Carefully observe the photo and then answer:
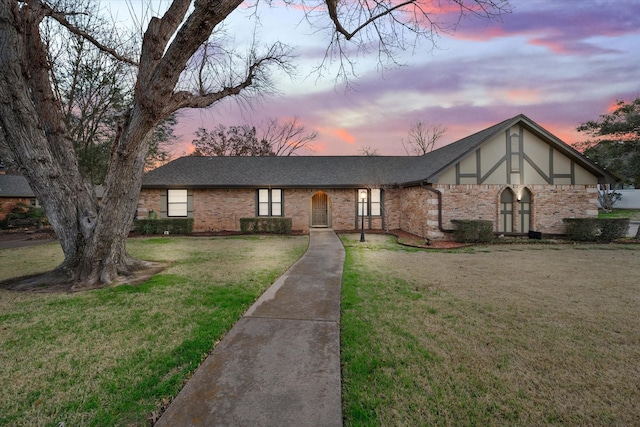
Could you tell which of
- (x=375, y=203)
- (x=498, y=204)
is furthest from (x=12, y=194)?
(x=498, y=204)

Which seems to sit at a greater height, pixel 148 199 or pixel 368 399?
pixel 148 199

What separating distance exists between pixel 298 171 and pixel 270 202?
9.56 feet

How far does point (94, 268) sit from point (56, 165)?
2.48 m

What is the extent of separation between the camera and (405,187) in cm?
1573

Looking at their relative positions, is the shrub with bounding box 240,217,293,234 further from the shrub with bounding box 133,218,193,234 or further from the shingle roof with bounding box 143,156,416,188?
the shrub with bounding box 133,218,193,234

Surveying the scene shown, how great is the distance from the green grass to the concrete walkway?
0.85ft

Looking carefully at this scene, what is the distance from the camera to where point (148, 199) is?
15805mm

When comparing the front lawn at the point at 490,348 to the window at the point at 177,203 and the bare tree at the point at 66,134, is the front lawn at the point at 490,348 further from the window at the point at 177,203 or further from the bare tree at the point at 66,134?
the window at the point at 177,203

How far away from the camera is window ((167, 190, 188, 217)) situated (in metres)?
16.0

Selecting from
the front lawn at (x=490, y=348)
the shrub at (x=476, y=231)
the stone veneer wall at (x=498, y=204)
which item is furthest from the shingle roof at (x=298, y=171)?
the front lawn at (x=490, y=348)

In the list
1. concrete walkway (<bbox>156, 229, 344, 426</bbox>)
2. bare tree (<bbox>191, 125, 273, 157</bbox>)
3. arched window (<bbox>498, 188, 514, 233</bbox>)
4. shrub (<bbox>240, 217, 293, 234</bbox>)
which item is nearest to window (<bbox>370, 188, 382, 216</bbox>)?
shrub (<bbox>240, 217, 293, 234</bbox>)

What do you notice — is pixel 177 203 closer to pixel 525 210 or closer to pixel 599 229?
pixel 525 210

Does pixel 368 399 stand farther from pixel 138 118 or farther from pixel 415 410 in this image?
pixel 138 118

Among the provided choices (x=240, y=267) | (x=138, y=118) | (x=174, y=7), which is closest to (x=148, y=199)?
(x=240, y=267)
